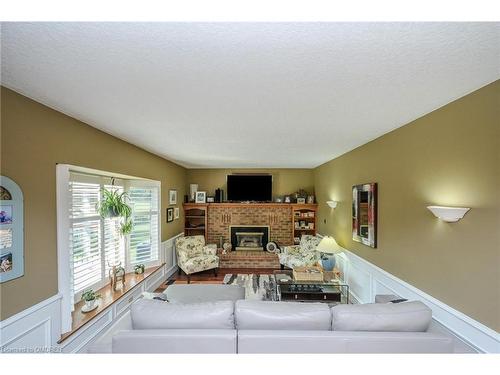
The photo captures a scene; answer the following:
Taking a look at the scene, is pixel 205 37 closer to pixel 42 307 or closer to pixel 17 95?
pixel 17 95

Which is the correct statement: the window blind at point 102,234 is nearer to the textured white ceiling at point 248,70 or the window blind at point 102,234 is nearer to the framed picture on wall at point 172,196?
the framed picture on wall at point 172,196

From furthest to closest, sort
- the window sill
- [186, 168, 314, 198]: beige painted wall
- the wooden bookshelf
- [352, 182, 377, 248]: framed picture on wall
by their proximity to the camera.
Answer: [186, 168, 314, 198]: beige painted wall
the wooden bookshelf
[352, 182, 377, 248]: framed picture on wall
the window sill

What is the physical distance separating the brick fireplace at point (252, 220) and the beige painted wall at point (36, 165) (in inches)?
161

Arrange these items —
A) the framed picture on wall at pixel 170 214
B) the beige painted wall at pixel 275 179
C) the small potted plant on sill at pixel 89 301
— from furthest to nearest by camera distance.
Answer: the beige painted wall at pixel 275 179, the framed picture on wall at pixel 170 214, the small potted plant on sill at pixel 89 301

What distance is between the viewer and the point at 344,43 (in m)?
1.14

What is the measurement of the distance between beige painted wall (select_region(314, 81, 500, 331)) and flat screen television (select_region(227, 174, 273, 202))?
139 inches

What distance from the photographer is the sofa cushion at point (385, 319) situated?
1709 millimetres

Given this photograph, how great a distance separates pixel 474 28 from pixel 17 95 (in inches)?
118

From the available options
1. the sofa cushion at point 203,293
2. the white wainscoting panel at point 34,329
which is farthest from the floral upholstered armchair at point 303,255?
the white wainscoting panel at point 34,329

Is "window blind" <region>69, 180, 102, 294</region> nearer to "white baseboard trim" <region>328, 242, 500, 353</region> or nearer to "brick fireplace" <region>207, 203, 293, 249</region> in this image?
"brick fireplace" <region>207, 203, 293, 249</region>

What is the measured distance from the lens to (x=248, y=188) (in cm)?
648

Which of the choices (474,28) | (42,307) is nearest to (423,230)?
(474,28)

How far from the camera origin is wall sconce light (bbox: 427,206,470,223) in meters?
1.76

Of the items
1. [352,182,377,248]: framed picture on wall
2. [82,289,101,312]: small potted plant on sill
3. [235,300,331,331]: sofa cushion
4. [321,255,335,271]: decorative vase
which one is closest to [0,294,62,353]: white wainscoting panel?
[82,289,101,312]: small potted plant on sill
